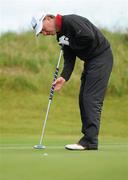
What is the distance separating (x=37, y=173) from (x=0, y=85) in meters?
13.1

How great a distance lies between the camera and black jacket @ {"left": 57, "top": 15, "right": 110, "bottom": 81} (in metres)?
7.29

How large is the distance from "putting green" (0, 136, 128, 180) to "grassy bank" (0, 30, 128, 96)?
1138 cm

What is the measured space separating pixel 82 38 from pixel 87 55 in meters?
0.25

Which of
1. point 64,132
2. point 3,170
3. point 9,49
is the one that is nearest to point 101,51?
point 3,170

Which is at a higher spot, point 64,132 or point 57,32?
point 57,32

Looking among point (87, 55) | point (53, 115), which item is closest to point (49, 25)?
point (87, 55)

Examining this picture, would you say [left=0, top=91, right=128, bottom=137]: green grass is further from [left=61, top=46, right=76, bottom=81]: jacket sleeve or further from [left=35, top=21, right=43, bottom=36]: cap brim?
[left=35, top=21, right=43, bottom=36]: cap brim

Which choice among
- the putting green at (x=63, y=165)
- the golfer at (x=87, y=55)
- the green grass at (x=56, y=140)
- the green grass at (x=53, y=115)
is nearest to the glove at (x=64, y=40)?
the golfer at (x=87, y=55)

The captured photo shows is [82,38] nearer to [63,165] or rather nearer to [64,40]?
[64,40]

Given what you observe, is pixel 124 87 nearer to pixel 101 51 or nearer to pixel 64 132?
pixel 64 132

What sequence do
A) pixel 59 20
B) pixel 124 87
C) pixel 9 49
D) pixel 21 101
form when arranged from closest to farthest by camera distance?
pixel 59 20, pixel 21 101, pixel 124 87, pixel 9 49

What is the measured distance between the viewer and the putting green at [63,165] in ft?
17.1

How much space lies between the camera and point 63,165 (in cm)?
573

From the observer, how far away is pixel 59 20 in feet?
23.9
